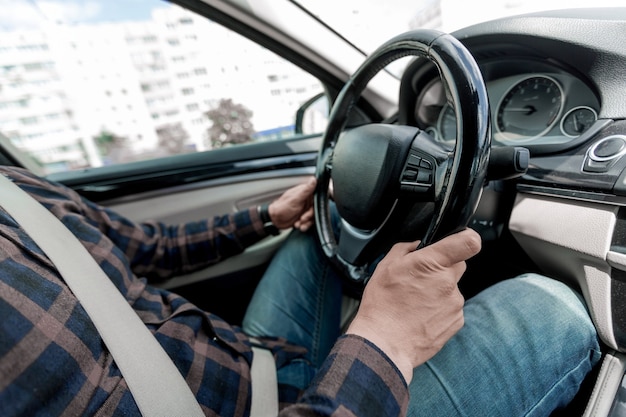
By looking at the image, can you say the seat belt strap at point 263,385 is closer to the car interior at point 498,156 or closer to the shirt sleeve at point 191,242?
the car interior at point 498,156

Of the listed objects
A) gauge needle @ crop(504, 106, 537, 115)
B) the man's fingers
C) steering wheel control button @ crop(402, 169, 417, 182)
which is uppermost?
gauge needle @ crop(504, 106, 537, 115)

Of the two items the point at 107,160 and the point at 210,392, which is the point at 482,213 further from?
the point at 107,160

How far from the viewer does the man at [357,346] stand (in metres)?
0.44

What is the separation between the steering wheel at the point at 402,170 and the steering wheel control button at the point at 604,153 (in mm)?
229

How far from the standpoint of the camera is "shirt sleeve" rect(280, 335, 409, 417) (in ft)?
1.41

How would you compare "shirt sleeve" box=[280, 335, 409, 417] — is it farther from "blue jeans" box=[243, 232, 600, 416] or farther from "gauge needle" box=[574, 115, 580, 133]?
"gauge needle" box=[574, 115, 580, 133]

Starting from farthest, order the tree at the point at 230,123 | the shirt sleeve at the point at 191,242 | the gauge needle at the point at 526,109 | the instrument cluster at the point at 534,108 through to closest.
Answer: the tree at the point at 230,123 → the shirt sleeve at the point at 191,242 → the gauge needle at the point at 526,109 → the instrument cluster at the point at 534,108

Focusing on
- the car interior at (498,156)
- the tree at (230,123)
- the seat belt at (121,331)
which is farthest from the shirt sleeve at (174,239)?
the tree at (230,123)

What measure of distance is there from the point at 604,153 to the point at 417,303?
1.37ft

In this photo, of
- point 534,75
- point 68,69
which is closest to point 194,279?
point 534,75

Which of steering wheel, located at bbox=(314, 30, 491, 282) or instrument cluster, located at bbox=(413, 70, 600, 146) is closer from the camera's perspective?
steering wheel, located at bbox=(314, 30, 491, 282)

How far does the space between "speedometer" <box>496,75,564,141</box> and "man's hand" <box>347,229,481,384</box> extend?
497 millimetres

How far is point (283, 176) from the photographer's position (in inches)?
53.6

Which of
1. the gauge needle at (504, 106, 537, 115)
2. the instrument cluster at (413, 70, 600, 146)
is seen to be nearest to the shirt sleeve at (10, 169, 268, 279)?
the instrument cluster at (413, 70, 600, 146)
